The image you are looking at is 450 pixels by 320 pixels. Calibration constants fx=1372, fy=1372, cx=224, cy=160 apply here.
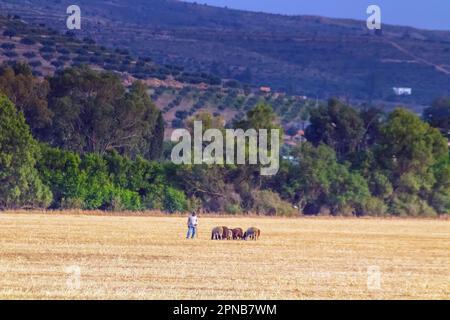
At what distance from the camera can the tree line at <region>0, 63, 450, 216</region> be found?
63.1 m

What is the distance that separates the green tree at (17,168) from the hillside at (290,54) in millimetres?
81313

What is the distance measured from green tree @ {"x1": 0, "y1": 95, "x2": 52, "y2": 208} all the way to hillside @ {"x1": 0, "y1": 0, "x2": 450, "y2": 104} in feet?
267

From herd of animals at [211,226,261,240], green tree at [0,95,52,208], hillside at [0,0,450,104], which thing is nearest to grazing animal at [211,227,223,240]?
herd of animals at [211,226,261,240]

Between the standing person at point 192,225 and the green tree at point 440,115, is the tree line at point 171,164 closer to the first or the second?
the green tree at point 440,115

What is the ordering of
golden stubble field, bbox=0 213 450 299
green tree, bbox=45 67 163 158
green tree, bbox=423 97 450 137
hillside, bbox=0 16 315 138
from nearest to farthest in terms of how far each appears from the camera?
golden stubble field, bbox=0 213 450 299 < green tree, bbox=45 67 163 158 < green tree, bbox=423 97 450 137 < hillside, bbox=0 16 315 138

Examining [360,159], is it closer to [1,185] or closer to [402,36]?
[1,185]

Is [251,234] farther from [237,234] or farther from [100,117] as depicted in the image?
[100,117]

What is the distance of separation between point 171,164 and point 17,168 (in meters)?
8.63

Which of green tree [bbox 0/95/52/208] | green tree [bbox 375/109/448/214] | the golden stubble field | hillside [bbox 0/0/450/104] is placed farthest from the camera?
hillside [bbox 0/0/450/104]

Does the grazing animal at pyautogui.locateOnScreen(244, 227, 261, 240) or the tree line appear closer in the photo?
the grazing animal at pyautogui.locateOnScreen(244, 227, 261, 240)

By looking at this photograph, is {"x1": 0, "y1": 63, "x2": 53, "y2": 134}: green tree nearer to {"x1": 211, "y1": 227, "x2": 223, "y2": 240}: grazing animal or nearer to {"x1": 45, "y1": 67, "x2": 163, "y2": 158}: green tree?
{"x1": 45, "y1": 67, "x2": 163, "y2": 158}: green tree

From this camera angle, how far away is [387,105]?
144 metres

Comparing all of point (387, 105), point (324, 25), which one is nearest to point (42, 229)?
point (387, 105)

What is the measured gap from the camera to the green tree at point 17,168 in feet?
197
